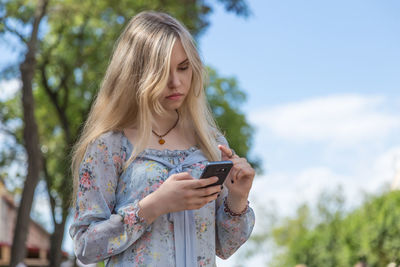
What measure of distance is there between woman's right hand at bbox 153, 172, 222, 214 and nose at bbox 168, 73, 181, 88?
457 millimetres

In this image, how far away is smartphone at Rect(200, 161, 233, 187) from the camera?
8.65 ft

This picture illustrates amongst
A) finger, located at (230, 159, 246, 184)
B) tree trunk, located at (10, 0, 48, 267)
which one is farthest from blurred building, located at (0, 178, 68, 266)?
finger, located at (230, 159, 246, 184)

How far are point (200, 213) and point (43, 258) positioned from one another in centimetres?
3930

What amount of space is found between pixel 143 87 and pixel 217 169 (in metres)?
0.57

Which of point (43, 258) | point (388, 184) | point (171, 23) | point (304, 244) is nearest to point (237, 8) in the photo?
point (171, 23)

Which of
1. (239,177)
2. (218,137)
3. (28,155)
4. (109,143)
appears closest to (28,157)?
(28,155)

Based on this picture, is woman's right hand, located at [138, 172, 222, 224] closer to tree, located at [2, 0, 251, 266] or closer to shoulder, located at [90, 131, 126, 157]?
shoulder, located at [90, 131, 126, 157]

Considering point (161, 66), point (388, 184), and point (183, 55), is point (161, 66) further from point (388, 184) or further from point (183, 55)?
point (388, 184)

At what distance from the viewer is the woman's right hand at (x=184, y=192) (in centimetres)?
271

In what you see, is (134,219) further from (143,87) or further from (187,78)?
(187,78)

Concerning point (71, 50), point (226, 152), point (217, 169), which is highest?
point (71, 50)

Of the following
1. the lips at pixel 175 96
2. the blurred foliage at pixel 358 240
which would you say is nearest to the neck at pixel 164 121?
the lips at pixel 175 96

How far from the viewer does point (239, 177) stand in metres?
2.95

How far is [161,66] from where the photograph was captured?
2973mm
